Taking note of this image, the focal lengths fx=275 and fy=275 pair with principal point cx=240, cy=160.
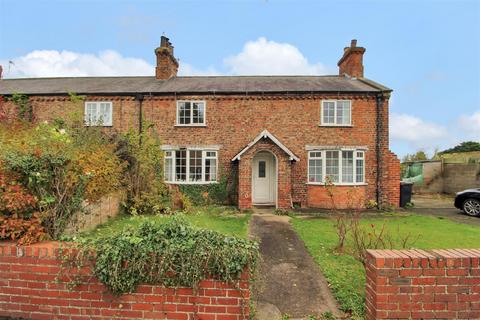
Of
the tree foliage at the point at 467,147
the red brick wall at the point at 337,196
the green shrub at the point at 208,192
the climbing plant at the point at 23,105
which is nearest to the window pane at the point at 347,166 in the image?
the red brick wall at the point at 337,196

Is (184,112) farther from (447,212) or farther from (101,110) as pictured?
(447,212)

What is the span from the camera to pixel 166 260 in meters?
3.13

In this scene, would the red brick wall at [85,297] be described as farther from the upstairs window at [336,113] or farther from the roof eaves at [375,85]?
the roof eaves at [375,85]

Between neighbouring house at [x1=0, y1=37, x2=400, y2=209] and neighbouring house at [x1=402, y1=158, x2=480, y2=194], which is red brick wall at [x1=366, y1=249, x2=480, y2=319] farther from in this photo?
neighbouring house at [x1=402, y1=158, x2=480, y2=194]

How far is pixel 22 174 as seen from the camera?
372 cm

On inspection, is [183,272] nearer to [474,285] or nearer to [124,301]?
[124,301]

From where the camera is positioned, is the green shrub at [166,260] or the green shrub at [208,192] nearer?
the green shrub at [166,260]

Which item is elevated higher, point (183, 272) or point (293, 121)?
point (293, 121)

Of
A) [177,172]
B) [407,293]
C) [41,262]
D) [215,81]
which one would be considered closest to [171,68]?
[215,81]

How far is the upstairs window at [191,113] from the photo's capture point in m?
15.2

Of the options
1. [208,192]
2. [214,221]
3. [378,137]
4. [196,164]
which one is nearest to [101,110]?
[196,164]

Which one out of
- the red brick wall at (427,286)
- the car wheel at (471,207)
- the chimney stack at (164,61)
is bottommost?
the car wheel at (471,207)

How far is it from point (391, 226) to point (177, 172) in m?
10.5

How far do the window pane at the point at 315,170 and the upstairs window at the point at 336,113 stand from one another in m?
2.08
